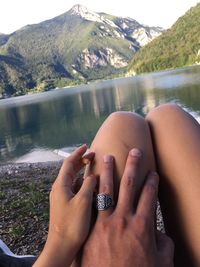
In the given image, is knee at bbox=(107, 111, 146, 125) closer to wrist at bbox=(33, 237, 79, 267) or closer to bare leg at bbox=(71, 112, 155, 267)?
bare leg at bbox=(71, 112, 155, 267)

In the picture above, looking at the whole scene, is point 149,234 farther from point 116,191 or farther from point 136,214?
point 116,191

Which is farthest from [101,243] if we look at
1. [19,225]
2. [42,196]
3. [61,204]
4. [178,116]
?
[42,196]

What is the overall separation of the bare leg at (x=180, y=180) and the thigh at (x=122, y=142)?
0.21ft

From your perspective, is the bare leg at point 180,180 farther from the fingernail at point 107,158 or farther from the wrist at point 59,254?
the wrist at point 59,254

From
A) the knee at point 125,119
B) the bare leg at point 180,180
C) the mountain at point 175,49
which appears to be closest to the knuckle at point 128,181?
the bare leg at point 180,180

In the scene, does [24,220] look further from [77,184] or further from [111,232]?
[111,232]

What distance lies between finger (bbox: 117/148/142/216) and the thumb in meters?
0.10

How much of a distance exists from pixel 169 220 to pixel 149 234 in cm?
30

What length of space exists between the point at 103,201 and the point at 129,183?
4.6 inches

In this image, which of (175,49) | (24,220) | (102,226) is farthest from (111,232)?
(175,49)

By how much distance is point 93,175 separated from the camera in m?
1.52

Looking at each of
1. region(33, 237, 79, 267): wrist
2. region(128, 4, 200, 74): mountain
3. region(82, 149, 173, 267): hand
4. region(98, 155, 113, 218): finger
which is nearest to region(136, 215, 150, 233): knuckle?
region(82, 149, 173, 267): hand

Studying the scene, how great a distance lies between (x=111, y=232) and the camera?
1336mm

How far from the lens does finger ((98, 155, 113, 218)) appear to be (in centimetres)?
138
